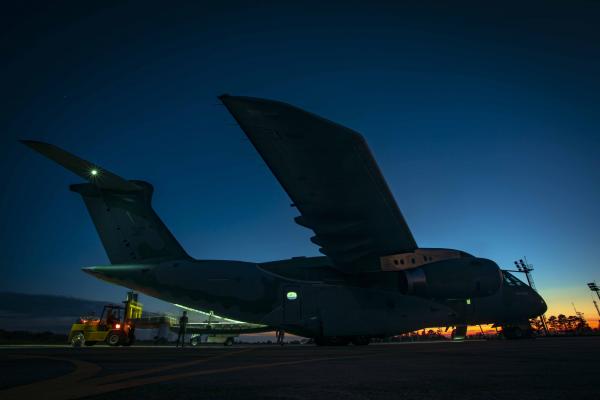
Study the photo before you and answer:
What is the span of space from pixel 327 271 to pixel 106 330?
13.4 m

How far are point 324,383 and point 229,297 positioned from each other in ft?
39.6

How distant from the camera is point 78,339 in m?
19.5

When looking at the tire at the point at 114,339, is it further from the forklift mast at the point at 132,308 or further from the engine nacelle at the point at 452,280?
the engine nacelle at the point at 452,280

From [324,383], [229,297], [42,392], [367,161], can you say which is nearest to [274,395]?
[324,383]

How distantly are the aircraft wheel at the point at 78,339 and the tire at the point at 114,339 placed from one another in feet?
3.95

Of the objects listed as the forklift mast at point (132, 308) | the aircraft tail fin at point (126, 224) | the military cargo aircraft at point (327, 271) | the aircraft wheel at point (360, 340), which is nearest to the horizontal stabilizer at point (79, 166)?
the military cargo aircraft at point (327, 271)

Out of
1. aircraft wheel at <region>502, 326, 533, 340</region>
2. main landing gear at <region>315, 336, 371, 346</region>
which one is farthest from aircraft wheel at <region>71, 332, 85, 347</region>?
aircraft wheel at <region>502, 326, 533, 340</region>

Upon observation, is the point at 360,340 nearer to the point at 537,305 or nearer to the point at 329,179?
the point at 537,305

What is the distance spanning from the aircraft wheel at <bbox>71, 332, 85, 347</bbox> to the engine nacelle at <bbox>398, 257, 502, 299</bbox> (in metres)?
17.5

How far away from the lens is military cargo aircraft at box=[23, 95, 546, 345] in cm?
1024

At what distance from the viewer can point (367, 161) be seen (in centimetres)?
880

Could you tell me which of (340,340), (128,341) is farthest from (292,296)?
(128,341)

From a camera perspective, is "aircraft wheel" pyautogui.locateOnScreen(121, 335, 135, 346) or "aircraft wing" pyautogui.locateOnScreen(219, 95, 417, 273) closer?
"aircraft wing" pyautogui.locateOnScreen(219, 95, 417, 273)

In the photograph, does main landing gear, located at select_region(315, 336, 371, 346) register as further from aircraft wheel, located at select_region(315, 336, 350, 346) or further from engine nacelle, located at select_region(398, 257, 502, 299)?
engine nacelle, located at select_region(398, 257, 502, 299)
